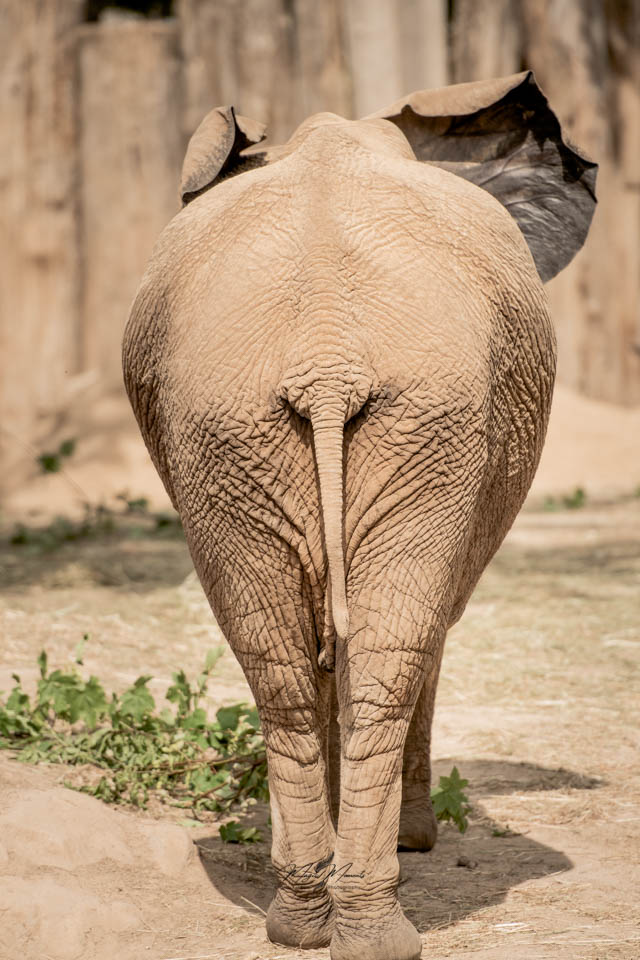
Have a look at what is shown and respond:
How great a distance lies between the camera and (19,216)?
12.4 metres

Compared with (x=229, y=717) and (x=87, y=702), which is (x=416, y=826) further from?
(x=87, y=702)

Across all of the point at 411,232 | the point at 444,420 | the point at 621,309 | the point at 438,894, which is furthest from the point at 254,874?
the point at 621,309

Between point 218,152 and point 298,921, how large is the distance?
6.41ft

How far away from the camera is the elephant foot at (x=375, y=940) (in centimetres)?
260

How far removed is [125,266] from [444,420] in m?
10.1

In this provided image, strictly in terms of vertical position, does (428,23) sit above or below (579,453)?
above

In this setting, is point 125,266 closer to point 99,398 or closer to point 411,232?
point 99,398

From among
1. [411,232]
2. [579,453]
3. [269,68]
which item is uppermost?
[269,68]

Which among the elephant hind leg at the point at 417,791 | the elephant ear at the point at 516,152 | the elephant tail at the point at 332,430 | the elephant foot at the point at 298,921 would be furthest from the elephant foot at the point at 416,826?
the elephant ear at the point at 516,152

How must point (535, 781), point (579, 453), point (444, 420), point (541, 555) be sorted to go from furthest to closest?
point (579, 453) → point (541, 555) → point (535, 781) → point (444, 420)

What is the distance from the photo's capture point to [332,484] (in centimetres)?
249

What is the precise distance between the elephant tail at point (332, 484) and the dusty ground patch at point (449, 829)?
0.88 m

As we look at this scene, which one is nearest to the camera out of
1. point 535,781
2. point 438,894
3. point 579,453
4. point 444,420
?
point 444,420

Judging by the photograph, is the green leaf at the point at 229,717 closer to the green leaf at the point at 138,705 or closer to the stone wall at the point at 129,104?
the green leaf at the point at 138,705
